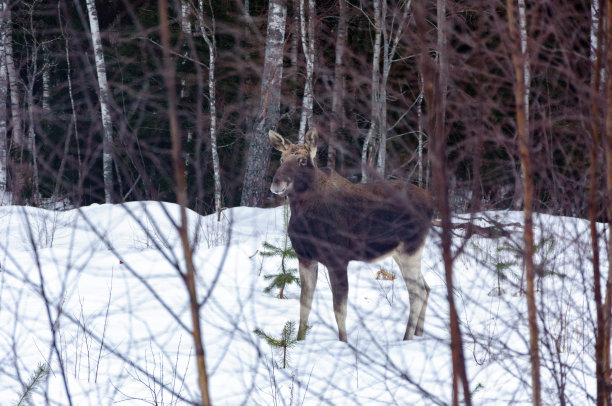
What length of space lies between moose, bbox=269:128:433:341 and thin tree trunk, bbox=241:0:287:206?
5.75 metres

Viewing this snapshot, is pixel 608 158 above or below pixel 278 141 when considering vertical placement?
below

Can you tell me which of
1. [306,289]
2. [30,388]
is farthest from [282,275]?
[30,388]

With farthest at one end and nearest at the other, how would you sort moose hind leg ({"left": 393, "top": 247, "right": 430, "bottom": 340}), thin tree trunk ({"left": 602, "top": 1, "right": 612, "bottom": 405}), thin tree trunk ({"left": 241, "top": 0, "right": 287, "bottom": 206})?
thin tree trunk ({"left": 241, "top": 0, "right": 287, "bottom": 206}) → moose hind leg ({"left": 393, "top": 247, "right": 430, "bottom": 340}) → thin tree trunk ({"left": 602, "top": 1, "right": 612, "bottom": 405})

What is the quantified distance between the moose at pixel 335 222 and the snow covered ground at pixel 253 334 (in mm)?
316

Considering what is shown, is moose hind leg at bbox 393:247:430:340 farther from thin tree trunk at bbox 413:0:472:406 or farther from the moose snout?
thin tree trunk at bbox 413:0:472:406

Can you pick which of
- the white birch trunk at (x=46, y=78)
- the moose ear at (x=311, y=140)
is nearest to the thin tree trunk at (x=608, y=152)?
the moose ear at (x=311, y=140)

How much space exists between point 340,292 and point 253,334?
755 mm

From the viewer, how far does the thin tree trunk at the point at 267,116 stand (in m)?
10.7

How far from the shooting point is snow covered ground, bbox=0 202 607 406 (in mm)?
2574

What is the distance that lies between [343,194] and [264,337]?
1.25 metres

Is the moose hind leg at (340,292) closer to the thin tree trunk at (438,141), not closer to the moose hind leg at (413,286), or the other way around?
the moose hind leg at (413,286)

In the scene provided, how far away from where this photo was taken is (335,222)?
4.73 meters

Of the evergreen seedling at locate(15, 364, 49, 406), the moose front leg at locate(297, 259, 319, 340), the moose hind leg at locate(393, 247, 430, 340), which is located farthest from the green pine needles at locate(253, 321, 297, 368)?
the evergreen seedling at locate(15, 364, 49, 406)

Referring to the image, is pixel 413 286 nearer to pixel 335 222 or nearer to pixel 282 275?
pixel 335 222
